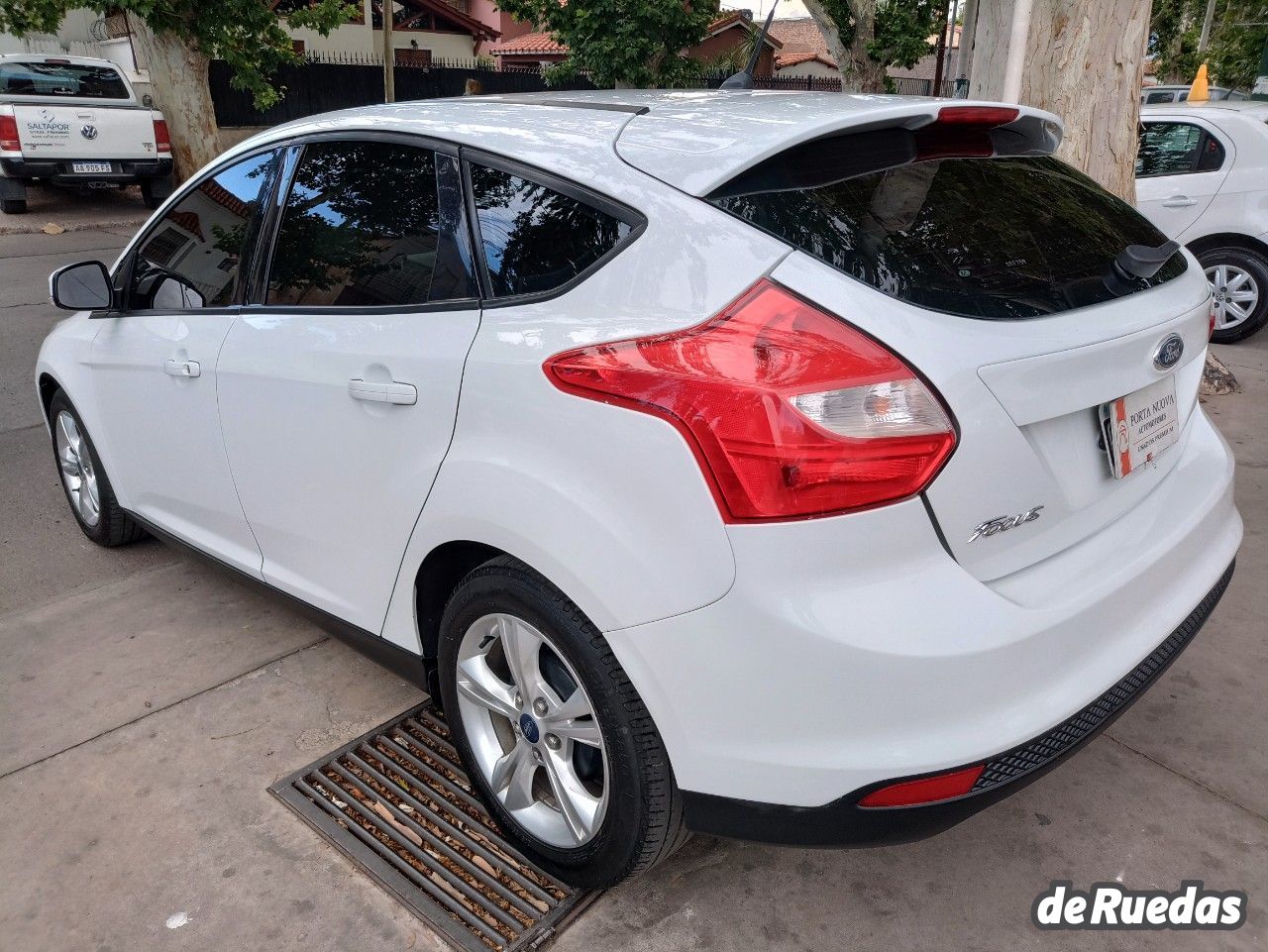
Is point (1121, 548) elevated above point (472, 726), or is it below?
above

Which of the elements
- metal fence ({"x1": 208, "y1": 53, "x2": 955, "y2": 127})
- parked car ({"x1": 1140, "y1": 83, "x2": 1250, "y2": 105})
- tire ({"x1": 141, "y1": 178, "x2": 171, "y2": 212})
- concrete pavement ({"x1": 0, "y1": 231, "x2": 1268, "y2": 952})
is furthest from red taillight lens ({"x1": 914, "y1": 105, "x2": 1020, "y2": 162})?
metal fence ({"x1": 208, "y1": 53, "x2": 955, "y2": 127})

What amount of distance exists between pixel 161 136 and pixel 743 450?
14249mm

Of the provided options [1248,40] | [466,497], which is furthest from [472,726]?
[1248,40]

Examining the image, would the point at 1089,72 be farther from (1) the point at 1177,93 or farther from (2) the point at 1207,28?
(2) the point at 1207,28

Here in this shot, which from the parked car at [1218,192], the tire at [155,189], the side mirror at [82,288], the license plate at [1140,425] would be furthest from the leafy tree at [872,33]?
the license plate at [1140,425]

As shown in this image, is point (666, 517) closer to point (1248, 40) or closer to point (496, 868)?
point (496, 868)

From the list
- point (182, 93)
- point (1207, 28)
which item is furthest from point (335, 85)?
point (1207, 28)

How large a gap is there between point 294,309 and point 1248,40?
37072 mm

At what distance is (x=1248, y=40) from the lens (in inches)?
1226

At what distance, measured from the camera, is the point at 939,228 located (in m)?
1.96

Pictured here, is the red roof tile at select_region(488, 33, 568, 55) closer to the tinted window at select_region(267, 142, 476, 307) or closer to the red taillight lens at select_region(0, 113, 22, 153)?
the red taillight lens at select_region(0, 113, 22, 153)

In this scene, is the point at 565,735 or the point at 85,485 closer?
the point at 565,735

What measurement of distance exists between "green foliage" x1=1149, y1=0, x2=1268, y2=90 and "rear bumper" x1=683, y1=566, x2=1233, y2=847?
1040 inches

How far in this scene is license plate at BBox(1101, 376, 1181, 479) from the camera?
1.97 meters
